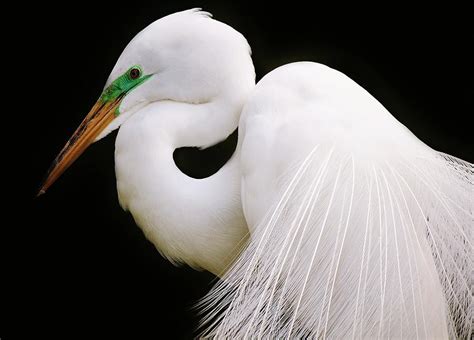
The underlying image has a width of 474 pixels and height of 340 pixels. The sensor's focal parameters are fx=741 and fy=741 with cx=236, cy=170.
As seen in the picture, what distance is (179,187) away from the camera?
6.40ft

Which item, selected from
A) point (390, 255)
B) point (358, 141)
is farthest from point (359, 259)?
point (358, 141)

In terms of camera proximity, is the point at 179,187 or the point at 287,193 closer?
the point at 287,193

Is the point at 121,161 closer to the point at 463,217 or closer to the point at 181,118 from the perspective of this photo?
the point at 181,118

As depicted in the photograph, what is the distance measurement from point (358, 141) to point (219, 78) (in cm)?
42

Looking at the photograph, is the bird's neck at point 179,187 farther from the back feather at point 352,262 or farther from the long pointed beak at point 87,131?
the back feather at point 352,262

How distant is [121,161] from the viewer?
1986 millimetres

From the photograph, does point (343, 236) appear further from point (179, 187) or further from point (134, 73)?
point (134, 73)

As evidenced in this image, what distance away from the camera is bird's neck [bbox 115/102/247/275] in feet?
6.39

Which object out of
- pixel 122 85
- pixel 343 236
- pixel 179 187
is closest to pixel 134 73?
pixel 122 85

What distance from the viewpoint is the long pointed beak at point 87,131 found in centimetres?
204

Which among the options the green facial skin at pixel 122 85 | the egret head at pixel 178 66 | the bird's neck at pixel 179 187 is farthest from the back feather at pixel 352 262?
the green facial skin at pixel 122 85

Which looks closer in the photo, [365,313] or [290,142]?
[365,313]

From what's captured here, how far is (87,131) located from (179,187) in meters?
0.32

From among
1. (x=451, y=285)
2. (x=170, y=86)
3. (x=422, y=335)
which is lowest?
(x=422, y=335)
